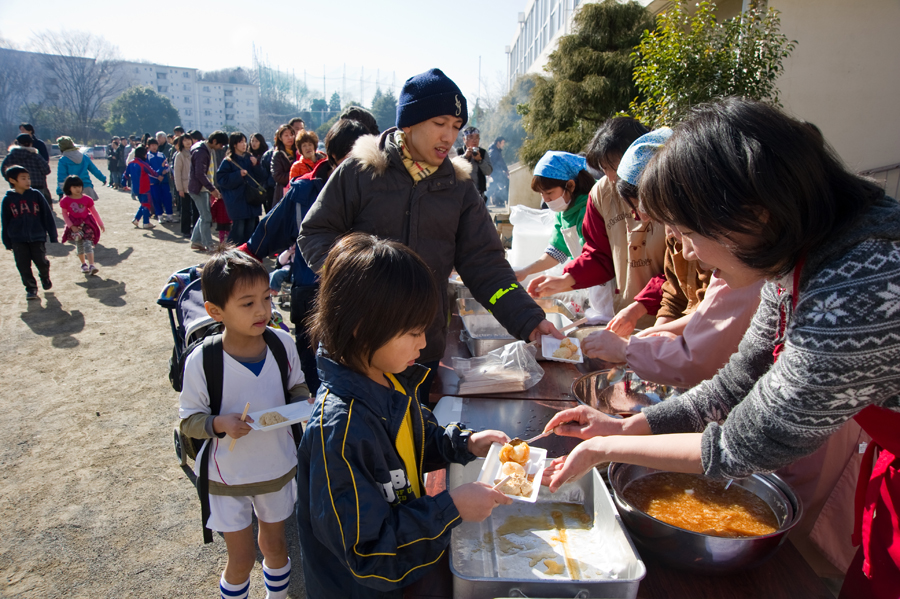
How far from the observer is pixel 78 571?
2320 mm

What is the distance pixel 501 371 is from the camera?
2107 mm

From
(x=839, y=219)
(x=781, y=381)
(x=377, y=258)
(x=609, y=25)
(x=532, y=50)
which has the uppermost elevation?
(x=532, y=50)

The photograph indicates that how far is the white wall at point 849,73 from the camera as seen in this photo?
7836 mm

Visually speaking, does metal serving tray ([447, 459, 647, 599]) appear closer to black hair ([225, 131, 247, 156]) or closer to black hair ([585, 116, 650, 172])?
black hair ([585, 116, 650, 172])

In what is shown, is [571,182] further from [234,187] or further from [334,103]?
[334,103]

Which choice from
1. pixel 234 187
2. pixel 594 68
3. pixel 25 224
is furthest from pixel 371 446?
pixel 594 68

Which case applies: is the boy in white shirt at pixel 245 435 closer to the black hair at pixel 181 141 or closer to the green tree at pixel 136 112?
the black hair at pixel 181 141

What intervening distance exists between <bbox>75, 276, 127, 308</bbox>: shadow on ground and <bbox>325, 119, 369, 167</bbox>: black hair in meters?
4.26

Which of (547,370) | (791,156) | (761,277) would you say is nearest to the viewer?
(791,156)

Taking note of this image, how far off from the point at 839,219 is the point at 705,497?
0.76 m

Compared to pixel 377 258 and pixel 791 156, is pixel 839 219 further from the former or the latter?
pixel 377 258

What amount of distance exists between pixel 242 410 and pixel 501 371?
99 centimetres

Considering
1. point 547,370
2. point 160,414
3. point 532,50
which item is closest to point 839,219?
point 547,370

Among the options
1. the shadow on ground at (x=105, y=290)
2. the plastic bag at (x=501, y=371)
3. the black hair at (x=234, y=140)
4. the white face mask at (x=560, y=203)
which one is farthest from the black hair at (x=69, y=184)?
the plastic bag at (x=501, y=371)
